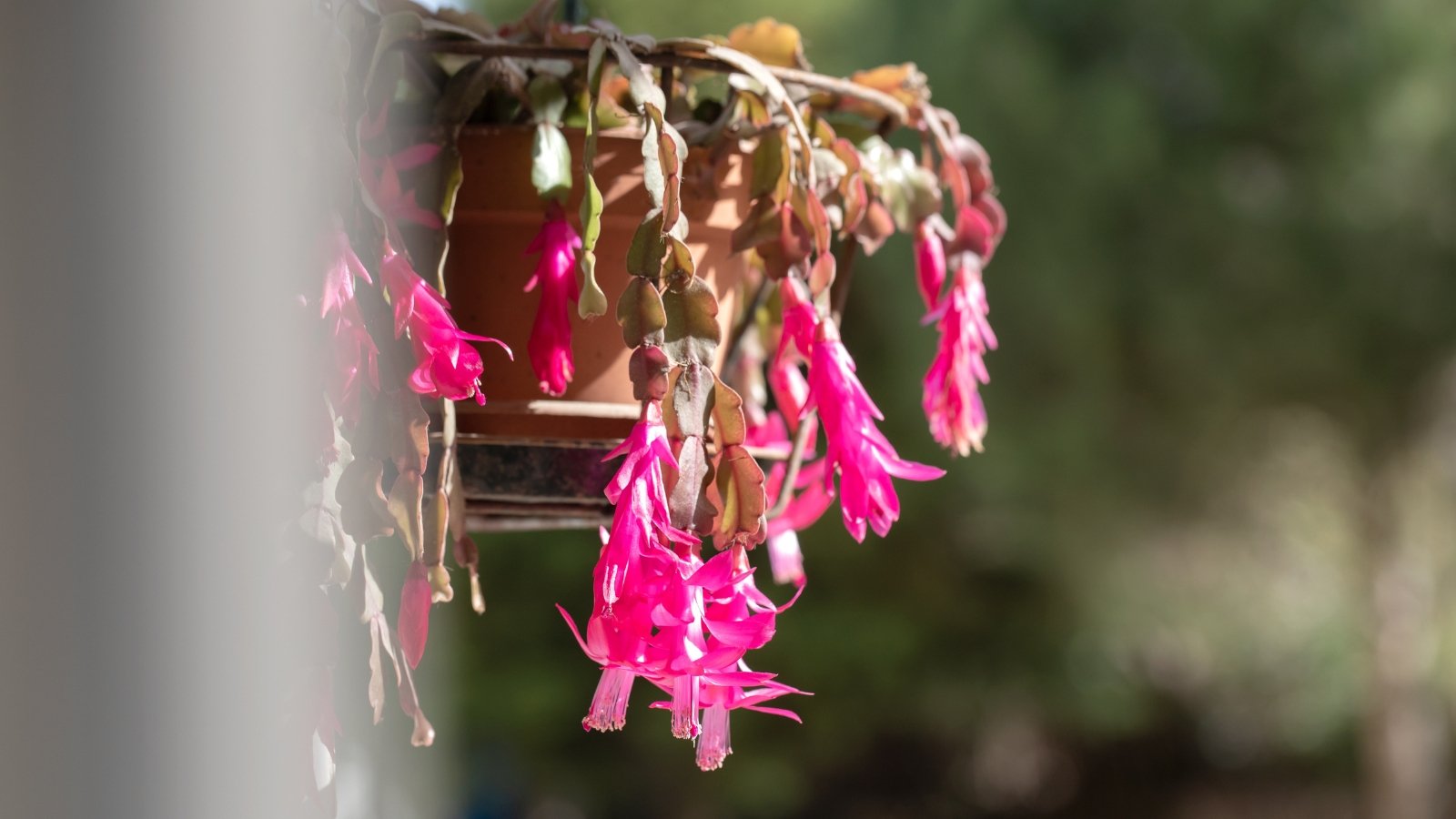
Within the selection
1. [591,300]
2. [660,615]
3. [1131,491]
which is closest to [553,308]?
[591,300]

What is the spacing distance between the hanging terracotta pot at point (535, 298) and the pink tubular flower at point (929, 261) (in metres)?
0.11

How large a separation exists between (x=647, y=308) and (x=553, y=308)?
10 cm

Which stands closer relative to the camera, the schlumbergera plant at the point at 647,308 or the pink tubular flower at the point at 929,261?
Answer: the schlumbergera plant at the point at 647,308

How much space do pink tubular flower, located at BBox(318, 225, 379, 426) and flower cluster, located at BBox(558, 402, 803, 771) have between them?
100 mm

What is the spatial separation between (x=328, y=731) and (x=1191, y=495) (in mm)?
2879

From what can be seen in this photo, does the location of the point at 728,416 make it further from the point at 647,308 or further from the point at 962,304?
the point at 962,304

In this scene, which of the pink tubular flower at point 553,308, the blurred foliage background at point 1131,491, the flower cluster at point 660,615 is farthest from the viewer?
the blurred foliage background at point 1131,491

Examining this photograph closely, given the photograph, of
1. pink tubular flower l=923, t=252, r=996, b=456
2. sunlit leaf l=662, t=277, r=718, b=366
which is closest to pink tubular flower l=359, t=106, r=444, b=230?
sunlit leaf l=662, t=277, r=718, b=366

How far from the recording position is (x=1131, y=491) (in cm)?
303

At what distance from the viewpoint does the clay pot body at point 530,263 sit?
610mm

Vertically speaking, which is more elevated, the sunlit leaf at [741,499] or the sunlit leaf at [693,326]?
the sunlit leaf at [693,326]

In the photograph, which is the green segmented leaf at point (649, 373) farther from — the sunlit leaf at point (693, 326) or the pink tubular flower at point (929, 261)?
the pink tubular flower at point (929, 261)

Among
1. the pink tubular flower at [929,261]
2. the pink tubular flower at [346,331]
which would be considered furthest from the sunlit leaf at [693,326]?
the pink tubular flower at [929,261]

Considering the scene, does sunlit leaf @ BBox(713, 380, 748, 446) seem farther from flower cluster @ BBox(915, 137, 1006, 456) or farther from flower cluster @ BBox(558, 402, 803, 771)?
flower cluster @ BBox(915, 137, 1006, 456)
